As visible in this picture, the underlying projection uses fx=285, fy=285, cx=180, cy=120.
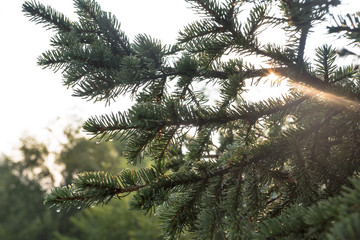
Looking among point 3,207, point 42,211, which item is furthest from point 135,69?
point 3,207

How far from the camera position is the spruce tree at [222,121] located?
87 centimetres

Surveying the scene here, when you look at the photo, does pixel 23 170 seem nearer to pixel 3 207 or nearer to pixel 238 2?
pixel 3 207

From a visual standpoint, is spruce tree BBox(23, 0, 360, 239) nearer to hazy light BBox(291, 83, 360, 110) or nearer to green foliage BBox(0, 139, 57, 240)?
hazy light BBox(291, 83, 360, 110)

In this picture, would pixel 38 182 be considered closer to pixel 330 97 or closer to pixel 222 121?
pixel 222 121

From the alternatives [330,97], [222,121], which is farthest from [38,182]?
[330,97]

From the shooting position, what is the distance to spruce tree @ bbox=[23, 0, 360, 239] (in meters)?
0.87

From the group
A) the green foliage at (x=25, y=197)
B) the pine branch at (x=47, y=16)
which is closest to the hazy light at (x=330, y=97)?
the pine branch at (x=47, y=16)

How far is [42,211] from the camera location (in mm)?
19375

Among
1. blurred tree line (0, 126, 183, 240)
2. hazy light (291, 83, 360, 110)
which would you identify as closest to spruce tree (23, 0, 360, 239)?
hazy light (291, 83, 360, 110)

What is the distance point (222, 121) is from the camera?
3.06ft

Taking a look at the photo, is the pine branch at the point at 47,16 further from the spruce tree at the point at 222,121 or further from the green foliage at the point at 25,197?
the green foliage at the point at 25,197

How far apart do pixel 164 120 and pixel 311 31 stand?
0.56 m

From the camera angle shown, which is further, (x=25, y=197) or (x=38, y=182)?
(x=38, y=182)

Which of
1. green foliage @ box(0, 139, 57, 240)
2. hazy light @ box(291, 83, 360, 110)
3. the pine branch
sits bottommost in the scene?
hazy light @ box(291, 83, 360, 110)
